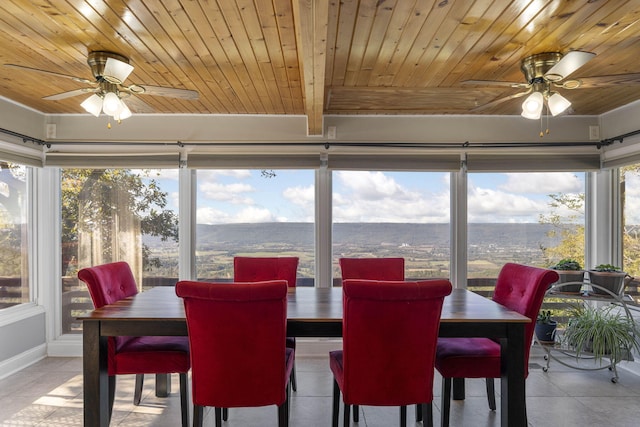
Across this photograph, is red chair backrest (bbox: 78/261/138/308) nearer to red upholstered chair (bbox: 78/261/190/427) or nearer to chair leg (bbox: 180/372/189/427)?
red upholstered chair (bbox: 78/261/190/427)

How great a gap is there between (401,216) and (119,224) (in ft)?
8.86

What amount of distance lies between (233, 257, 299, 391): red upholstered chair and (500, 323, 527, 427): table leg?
1.54 meters

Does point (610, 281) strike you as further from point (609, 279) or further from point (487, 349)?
point (487, 349)

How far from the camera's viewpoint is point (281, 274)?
306cm

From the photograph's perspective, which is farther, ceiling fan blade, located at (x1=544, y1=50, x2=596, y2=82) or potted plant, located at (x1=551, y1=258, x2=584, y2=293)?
potted plant, located at (x1=551, y1=258, x2=584, y2=293)

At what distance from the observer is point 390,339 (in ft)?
5.98

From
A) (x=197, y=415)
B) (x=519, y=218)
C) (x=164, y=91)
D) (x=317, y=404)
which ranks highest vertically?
(x=164, y=91)

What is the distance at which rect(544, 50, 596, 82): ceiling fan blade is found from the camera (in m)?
1.97

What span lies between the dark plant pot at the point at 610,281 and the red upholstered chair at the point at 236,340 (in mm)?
2732

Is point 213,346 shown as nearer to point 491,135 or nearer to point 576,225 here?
point 491,135

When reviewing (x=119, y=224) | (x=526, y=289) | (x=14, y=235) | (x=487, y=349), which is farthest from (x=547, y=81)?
(x=14, y=235)

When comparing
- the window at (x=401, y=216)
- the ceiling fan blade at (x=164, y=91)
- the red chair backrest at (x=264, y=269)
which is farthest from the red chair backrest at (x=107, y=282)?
the window at (x=401, y=216)

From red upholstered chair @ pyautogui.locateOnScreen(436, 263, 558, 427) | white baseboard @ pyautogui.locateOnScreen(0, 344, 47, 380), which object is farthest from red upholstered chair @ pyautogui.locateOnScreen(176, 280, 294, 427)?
white baseboard @ pyautogui.locateOnScreen(0, 344, 47, 380)

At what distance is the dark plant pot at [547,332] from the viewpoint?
3.54 metres
